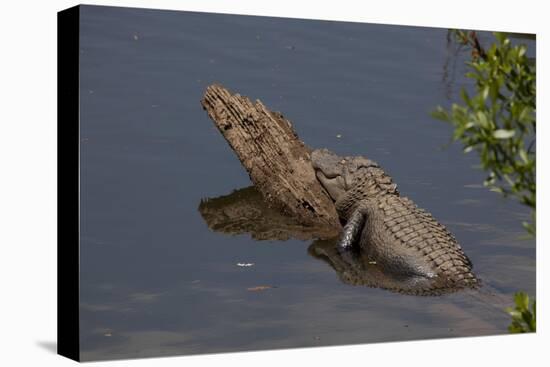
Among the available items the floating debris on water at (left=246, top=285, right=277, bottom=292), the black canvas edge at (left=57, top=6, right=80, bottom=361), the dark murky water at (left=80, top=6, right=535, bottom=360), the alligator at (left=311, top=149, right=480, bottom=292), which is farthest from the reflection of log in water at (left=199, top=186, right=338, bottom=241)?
the black canvas edge at (left=57, top=6, right=80, bottom=361)

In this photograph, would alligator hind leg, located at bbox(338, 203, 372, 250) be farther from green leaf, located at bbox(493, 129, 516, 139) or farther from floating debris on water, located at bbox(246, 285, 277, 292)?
green leaf, located at bbox(493, 129, 516, 139)

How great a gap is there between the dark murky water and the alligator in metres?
0.20

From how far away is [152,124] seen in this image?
25.2ft

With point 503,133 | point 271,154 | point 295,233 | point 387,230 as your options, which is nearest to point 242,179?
point 271,154

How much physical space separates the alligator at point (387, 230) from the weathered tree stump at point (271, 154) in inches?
7.5

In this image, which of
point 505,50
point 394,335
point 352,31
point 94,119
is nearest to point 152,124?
point 94,119

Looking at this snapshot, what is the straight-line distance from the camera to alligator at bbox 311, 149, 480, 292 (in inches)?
304

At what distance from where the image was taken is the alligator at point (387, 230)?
7719 millimetres

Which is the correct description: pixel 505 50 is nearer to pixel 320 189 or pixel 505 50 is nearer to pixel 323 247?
pixel 323 247

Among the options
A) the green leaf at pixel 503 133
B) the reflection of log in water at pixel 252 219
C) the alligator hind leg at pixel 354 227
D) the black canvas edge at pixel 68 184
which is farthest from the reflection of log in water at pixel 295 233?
the green leaf at pixel 503 133

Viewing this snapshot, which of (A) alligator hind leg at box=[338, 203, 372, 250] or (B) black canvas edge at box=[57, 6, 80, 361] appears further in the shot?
(A) alligator hind leg at box=[338, 203, 372, 250]

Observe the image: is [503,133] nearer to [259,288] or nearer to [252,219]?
[259,288]

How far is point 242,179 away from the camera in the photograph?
9016 mm

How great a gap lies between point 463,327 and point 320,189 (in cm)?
237
